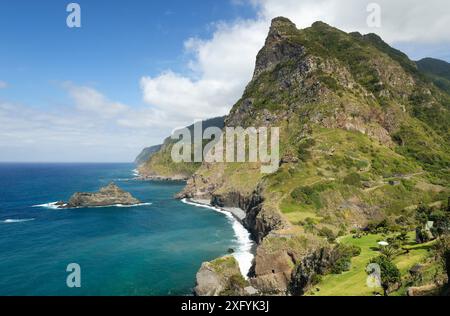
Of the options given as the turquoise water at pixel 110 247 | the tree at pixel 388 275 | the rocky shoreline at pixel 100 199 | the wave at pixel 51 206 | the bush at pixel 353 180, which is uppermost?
the bush at pixel 353 180

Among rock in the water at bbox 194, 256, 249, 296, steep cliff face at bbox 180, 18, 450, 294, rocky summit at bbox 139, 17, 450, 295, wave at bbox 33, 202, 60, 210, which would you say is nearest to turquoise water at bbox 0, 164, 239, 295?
wave at bbox 33, 202, 60, 210

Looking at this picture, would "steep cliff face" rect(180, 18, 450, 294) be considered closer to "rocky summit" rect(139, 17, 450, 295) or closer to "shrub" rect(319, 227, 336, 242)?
"rocky summit" rect(139, 17, 450, 295)

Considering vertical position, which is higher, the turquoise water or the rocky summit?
the rocky summit

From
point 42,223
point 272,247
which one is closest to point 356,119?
point 272,247

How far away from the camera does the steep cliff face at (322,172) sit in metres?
79.5

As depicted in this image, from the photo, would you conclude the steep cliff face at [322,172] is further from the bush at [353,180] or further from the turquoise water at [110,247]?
the turquoise water at [110,247]

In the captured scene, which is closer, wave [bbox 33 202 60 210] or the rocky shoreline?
wave [bbox 33 202 60 210]

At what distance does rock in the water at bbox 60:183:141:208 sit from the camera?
158000 millimetres

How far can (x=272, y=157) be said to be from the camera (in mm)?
164500

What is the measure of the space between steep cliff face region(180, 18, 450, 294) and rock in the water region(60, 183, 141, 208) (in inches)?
1432

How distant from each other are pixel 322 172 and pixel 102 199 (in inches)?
4177

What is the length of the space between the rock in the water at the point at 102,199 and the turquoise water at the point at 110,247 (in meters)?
9.86

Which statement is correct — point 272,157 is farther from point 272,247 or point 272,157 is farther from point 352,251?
point 352,251

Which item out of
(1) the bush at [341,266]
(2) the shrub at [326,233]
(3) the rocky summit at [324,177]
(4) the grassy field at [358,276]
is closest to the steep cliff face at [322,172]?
(3) the rocky summit at [324,177]
